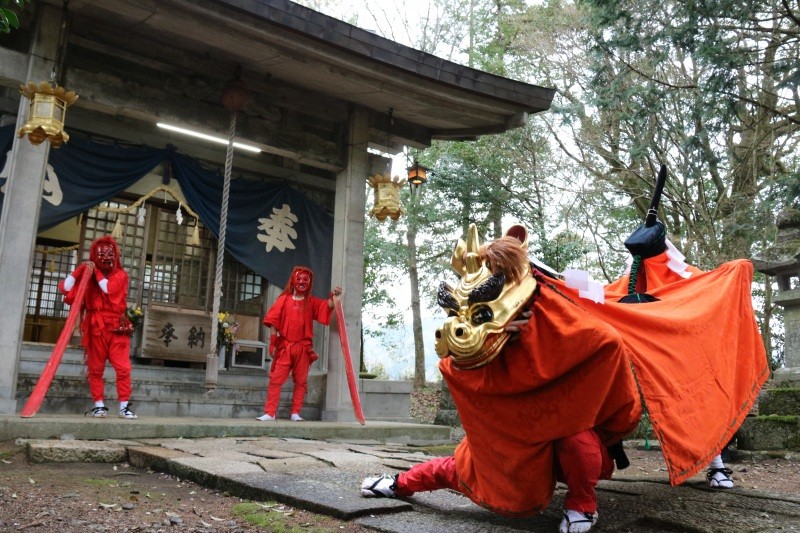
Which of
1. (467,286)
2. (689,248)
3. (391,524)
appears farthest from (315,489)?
(689,248)

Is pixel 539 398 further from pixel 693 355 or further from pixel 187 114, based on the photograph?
pixel 187 114

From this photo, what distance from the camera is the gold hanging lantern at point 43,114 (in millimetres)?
6645

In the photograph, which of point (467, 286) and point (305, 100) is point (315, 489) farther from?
point (305, 100)

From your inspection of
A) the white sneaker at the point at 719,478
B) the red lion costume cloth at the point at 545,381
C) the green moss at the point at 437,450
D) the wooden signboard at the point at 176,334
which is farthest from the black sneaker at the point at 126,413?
the white sneaker at the point at 719,478

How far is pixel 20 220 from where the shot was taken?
22.6 ft

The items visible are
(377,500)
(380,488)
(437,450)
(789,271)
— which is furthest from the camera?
(789,271)

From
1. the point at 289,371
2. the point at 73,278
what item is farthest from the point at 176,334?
the point at 73,278

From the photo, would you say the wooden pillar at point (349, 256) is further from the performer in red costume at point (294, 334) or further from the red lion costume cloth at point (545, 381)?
the red lion costume cloth at point (545, 381)

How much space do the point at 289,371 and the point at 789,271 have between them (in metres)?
7.18

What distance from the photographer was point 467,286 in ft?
9.62

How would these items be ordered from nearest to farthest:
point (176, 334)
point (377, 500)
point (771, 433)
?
point (377, 500)
point (771, 433)
point (176, 334)

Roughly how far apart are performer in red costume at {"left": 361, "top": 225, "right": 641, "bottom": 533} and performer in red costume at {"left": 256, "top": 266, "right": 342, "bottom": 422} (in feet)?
18.7

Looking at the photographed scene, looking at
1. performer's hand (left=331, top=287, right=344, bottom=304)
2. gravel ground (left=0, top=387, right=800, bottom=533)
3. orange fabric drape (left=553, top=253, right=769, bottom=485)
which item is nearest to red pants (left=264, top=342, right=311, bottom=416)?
performer's hand (left=331, top=287, right=344, bottom=304)

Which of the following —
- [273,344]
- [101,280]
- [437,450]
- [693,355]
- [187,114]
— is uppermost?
[187,114]
